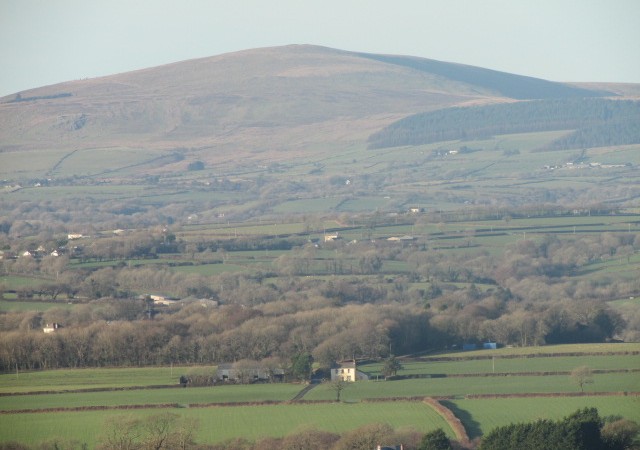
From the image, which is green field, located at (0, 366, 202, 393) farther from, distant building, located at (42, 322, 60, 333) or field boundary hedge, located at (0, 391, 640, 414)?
distant building, located at (42, 322, 60, 333)

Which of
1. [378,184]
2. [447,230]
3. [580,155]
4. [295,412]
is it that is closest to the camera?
[295,412]

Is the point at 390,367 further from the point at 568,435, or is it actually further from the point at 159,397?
the point at 568,435

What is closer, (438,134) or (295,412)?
(295,412)

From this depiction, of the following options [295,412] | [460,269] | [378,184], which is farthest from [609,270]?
[378,184]

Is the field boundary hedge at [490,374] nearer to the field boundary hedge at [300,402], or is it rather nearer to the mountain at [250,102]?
the field boundary hedge at [300,402]

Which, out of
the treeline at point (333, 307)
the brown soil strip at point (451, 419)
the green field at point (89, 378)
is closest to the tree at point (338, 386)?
the brown soil strip at point (451, 419)

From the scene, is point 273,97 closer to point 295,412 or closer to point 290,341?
point 290,341

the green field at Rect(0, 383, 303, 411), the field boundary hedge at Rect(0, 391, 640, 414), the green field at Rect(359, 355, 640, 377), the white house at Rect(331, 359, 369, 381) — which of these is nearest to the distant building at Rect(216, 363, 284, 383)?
the green field at Rect(0, 383, 303, 411)
